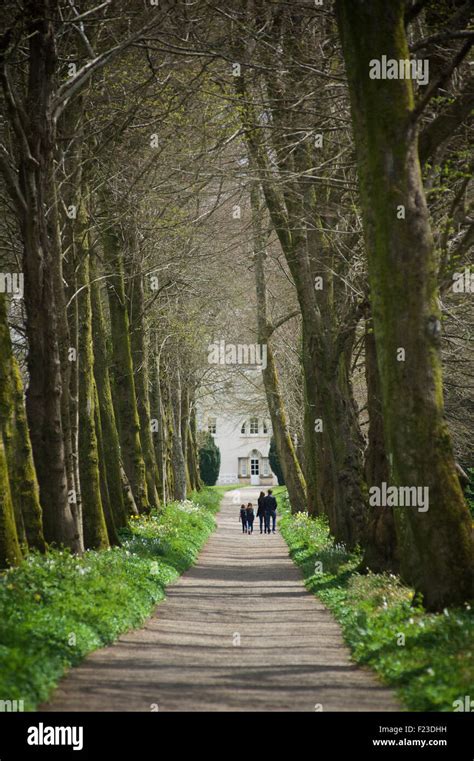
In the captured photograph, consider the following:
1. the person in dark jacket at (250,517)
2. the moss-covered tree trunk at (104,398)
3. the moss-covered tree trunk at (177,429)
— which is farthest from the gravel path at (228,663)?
the moss-covered tree trunk at (177,429)

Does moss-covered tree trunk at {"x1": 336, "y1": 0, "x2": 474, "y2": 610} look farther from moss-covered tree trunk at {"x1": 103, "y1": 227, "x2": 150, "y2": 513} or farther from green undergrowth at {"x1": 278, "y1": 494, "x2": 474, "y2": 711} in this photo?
moss-covered tree trunk at {"x1": 103, "y1": 227, "x2": 150, "y2": 513}

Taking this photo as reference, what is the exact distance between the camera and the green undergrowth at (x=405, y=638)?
8758 mm

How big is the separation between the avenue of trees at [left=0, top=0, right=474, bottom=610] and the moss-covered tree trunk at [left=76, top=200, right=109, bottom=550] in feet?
0.14

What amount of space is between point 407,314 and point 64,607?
486 cm

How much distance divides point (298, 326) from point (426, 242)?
1153 inches

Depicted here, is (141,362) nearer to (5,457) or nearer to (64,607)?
(5,457)

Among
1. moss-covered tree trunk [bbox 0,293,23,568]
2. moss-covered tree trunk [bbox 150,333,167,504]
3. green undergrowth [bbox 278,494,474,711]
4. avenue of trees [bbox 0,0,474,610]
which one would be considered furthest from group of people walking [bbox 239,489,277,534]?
moss-covered tree trunk [bbox 0,293,23,568]

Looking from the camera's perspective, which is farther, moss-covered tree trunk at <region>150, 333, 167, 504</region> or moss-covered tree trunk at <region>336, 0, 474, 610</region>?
moss-covered tree trunk at <region>150, 333, 167, 504</region>

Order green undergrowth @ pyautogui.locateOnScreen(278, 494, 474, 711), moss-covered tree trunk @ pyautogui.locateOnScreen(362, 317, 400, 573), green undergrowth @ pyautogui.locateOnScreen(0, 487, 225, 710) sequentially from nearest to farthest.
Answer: green undergrowth @ pyautogui.locateOnScreen(278, 494, 474, 711) → green undergrowth @ pyautogui.locateOnScreen(0, 487, 225, 710) → moss-covered tree trunk @ pyautogui.locateOnScreen(362, 317, 400, 573)

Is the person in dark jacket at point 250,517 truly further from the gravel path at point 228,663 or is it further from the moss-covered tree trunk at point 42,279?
the moss-covered tree trunk at point 42,279

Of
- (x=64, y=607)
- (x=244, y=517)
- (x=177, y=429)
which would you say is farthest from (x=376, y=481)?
(x=177, y=429)

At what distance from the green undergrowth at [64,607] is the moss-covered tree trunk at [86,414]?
64 cm

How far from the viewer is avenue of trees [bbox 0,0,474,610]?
40.7 feet
